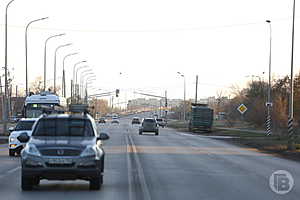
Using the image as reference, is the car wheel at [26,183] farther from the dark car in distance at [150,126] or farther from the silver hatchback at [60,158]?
the dark car in distance at [150,126]

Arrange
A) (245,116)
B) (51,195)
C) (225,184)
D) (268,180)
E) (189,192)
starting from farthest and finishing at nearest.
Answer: (245,116) < (268,180) < (225,184) < (189,192) < (51,195)

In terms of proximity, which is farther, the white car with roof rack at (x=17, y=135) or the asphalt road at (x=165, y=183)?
the white car with roof rack at (x=17, y=135)

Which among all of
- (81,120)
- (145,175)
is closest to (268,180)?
(145,175)

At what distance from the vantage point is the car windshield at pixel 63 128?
51.2 ft

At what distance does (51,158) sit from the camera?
14.4 m

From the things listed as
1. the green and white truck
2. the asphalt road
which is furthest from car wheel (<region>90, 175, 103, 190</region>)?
the green and white truck

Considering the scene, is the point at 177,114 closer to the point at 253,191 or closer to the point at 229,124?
the point at 229,124

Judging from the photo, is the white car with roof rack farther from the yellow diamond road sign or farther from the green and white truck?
the green and white truck

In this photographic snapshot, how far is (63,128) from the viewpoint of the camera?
15734mm

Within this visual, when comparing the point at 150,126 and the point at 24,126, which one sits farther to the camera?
the point at 150,126

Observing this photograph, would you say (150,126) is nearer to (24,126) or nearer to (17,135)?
(24,126)

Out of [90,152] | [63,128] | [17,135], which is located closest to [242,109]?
[17,135]

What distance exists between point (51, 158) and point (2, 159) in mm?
12914

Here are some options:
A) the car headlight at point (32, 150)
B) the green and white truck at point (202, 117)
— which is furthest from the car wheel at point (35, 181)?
the green and white truck at point (202, 117)
